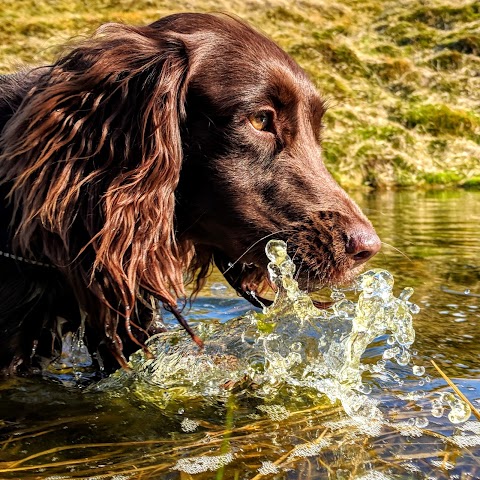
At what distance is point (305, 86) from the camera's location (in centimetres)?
329

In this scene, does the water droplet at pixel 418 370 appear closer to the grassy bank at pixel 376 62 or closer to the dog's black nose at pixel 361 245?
the dog's black nose at pixel 361 245

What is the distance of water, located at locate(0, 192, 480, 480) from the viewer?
2.28 m

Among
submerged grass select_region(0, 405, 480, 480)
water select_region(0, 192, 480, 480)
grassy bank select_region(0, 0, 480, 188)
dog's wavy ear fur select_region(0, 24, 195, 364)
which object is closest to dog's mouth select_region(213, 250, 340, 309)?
water select_region(0, 192, 480, 480)

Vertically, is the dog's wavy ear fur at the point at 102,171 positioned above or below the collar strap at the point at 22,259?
above

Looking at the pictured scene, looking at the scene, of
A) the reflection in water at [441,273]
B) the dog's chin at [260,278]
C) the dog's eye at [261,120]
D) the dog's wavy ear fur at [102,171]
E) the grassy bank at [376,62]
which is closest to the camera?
the dog's wavy ear fur at [102,171]

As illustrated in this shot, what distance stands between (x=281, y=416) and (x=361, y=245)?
0.74m

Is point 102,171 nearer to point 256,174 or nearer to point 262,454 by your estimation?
point 256,174

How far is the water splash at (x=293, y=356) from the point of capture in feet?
9.87

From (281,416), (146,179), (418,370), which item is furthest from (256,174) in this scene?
(418,370)

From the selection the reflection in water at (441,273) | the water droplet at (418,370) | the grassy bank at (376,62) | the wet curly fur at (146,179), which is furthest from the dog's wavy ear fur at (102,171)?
the grassy bank at (376,62)

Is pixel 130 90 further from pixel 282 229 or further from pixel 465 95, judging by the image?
pixel 465 95

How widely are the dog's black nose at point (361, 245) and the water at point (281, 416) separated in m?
0.18

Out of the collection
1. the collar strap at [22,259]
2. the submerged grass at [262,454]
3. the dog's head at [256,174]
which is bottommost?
the submerged grass at [262,454]

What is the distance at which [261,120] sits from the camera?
3068mm
